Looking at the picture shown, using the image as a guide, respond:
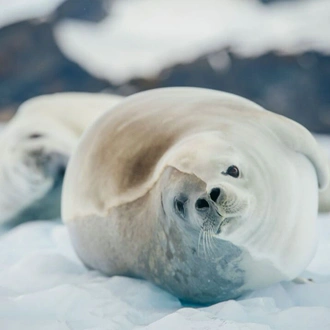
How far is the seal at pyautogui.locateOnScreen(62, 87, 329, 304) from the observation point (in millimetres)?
1318

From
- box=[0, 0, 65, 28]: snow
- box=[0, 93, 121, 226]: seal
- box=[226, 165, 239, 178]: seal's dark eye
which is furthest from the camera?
box=[0, 0, 65, 28]: snow

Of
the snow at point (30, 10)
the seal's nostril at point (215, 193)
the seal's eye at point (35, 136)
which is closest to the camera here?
the seal's nostril at point (215, 193)

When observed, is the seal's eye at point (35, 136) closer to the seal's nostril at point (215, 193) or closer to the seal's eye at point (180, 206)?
the seal's eye at point (180, 206)

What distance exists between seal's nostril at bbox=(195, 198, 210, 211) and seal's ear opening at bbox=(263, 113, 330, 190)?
0.42 metres

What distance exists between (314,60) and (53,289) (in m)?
3.09

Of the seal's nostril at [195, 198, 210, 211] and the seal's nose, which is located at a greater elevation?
the seal's nose

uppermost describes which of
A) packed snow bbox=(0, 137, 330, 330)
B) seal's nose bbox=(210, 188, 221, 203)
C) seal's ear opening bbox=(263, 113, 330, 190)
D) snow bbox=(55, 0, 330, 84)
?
seal's nose bbox=(210, 188, 221, 203)

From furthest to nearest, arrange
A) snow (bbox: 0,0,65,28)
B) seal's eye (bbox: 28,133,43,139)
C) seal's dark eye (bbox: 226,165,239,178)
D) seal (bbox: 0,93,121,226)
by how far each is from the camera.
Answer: snow (bbox: 0,0,65,28)
seal's eye (bbox: 28,133,43,139)
seal (bbox: 0,93,121,226)
seal's dark eye (bbox: 226,165,239,178)

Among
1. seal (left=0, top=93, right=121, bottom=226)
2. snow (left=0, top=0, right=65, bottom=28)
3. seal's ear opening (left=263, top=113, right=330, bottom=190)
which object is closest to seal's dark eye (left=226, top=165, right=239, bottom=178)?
seal's ear opening (left=263, top=113, right=330, bottom=190)

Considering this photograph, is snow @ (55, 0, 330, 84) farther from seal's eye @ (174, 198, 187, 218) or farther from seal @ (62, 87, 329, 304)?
seal's eye @ (174, 198, 187, 218)

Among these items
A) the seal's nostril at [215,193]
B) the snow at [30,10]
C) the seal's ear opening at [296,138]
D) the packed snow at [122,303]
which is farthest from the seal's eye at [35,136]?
the seal's nostril at [215,193]

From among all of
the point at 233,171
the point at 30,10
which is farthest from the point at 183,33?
the point at 233,171

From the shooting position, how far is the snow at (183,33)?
3908 millimetres

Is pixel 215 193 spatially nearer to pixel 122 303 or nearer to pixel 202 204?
pixel 202 204
